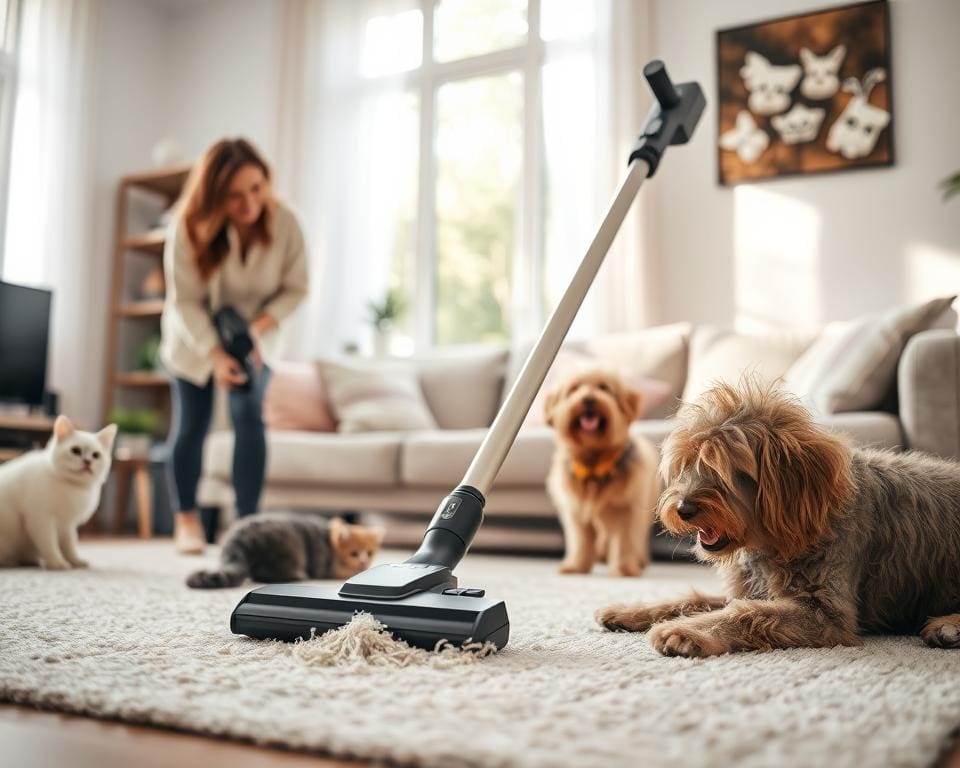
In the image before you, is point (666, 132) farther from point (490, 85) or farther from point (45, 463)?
point (490, 85)

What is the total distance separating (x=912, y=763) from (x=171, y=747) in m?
0.65

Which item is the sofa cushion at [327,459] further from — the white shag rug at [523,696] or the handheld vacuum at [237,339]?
the white shag rug at [523,696]

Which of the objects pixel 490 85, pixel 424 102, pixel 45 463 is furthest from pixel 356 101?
pixel 45 463

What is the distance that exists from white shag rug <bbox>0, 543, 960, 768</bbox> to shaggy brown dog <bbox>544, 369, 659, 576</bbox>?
1125mm

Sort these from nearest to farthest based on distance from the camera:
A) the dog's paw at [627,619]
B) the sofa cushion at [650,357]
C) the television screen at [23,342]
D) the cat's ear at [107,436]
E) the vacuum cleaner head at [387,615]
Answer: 1. the vacuum cleaner head at [387,615]
2. the dog's paw at [627,619]
3. the cat's ear at [107,436]
4. the sofa cushion at [650,357]
5. the television screen at [23,342]

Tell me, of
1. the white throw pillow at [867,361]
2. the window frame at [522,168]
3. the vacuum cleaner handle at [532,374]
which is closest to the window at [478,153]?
the window frame at [522,168]

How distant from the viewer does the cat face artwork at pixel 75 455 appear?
227 centimetres

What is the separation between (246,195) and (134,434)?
94.8 inches

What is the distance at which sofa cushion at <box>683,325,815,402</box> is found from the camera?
3.54m

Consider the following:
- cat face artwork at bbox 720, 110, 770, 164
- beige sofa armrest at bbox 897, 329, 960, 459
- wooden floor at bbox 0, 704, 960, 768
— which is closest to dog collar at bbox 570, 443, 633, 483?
beige sofa armrest at bbox 897, 329, 960, 459

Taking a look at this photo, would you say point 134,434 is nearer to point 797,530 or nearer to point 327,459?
point 327,459

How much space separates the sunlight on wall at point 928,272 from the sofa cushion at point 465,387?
1.99m

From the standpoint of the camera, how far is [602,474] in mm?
2516

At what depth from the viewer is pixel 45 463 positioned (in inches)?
90.3
